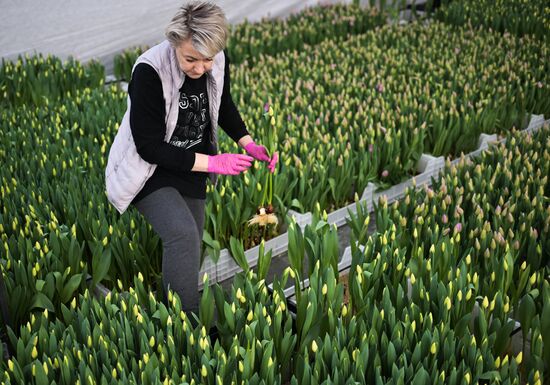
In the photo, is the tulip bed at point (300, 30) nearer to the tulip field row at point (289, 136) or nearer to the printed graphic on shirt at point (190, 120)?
the tulip field row at point (289, 136)

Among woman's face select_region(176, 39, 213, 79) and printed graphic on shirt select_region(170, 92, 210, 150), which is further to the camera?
printed graphic on shirt select_region(170, 92, 210, 150)

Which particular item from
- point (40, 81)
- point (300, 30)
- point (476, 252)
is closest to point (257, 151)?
point (476, 252)

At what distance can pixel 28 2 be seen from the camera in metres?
5.65

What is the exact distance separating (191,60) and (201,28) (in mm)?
140

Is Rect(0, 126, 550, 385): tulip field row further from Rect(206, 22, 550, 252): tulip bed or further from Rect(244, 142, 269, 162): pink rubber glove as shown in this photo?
Rect(206, 22, 550, 252): tulip bed

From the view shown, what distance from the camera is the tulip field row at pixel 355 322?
2.05 m

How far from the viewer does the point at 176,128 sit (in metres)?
2.42

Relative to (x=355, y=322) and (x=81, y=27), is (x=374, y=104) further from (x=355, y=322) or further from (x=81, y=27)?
(x=81, y=27)

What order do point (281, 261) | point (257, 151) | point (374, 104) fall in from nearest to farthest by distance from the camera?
point (257, 151)
point (281, 261)
point (374, 104)

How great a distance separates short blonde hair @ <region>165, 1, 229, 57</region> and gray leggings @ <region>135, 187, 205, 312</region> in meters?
0.54

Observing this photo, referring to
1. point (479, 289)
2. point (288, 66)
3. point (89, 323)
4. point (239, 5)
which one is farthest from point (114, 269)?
point (239, 5)

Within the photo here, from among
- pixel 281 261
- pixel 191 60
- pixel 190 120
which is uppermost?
pixel 191 60

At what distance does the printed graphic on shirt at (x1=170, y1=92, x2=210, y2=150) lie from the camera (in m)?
2.41

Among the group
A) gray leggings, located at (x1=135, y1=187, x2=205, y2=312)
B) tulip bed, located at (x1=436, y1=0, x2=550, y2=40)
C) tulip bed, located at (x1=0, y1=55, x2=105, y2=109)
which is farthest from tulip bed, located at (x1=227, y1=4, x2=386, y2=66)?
gray leggings, located at (x1=135, y1=187, x2=205, y2=312)
